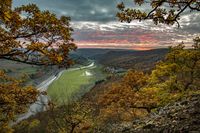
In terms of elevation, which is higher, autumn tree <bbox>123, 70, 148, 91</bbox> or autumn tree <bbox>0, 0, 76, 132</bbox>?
autumn tree <bbox>0, 0, 76, 132</bbox>

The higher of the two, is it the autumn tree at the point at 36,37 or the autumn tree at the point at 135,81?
the autumn tree at the point at 36,37

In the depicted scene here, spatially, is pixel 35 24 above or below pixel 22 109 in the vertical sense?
above

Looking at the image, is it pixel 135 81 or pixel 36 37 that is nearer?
pixel 36 37

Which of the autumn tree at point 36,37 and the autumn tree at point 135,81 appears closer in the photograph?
the autumn tree at point 36,37

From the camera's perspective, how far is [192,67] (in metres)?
42.7

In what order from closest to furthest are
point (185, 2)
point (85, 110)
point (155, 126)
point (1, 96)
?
point (185, 2) < point (155, 126) < point (1, 96) < point (85, 110)

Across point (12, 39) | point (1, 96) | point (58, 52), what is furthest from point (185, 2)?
point (1, 96)

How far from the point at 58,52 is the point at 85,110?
2401 centimetres

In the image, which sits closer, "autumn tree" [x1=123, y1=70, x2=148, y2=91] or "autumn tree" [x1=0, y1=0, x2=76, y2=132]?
"autumn tree" [x1=0, y1=0, x2=76, y2=132]

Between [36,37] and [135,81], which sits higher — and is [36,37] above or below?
above

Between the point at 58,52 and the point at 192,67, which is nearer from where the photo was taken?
the point at 58,52

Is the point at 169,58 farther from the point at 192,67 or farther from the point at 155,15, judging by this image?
the point at 155,15

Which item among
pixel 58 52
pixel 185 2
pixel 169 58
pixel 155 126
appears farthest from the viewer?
pixel 169 58

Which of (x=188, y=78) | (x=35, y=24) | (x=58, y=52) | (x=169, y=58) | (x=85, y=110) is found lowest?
(x=85, y=110)
